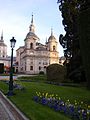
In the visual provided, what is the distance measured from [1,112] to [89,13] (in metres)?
6.72

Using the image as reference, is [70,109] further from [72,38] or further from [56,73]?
[56,73]

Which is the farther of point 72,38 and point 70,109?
point 72,38

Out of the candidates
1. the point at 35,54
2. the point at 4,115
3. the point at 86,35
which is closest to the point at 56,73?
the point at 86,35

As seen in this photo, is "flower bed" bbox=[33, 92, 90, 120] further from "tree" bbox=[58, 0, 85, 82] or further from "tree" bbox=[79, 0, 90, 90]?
"tree" bbox=[58, 0, 85, 82]

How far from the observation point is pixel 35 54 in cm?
12450

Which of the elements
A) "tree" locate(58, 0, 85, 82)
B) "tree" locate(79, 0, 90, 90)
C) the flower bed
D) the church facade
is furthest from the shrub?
the church facade

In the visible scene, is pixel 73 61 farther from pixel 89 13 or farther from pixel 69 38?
pixel 89 13

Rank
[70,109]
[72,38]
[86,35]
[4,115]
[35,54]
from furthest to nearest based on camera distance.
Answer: [35,54]
[72,38]
[86,35]
[4,115]
[70,109]

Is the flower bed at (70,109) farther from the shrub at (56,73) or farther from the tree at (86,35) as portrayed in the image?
the shrub at (56,73)

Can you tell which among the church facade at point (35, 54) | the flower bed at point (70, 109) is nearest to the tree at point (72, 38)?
the flower bed at point (70, 109)

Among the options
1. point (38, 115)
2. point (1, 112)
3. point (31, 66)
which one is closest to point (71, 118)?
point (38, 115)

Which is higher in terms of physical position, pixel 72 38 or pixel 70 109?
pixel 72 38

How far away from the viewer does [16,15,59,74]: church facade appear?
122 metres

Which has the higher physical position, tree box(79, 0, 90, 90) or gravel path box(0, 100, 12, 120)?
tree box(79, 0, 90, 90)
